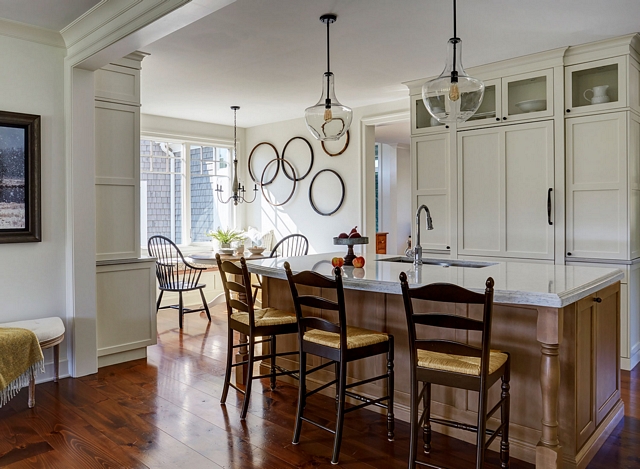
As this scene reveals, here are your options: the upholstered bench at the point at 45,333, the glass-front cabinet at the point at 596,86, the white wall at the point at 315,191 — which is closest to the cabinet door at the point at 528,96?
the glass-front cabinet at the point at 596,86

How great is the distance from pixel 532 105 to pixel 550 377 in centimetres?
281

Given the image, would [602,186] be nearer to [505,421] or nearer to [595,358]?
[595,358]

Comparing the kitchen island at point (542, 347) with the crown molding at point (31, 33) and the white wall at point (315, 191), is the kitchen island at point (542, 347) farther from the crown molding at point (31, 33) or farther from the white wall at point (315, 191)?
the white wall at point (315, 191)

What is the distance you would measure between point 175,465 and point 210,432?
1.21ft

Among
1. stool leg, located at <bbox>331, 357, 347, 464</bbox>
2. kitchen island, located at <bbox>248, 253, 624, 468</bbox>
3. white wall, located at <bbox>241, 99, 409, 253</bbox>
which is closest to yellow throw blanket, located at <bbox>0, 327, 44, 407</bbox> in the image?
kitchen island, located at <bbox>248, 253, 624, 468</bbox>

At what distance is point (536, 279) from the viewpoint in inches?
95.9

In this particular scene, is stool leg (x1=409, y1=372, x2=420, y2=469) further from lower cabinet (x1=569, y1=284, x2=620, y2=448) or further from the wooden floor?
lower cabinet (x1=569, y1=284, x2=620, y2=448)

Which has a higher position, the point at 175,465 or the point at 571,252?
the point at 571,252

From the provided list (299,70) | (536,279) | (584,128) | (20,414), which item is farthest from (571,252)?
(20,414)

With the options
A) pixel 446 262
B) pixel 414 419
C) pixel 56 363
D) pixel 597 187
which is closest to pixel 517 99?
pixel 597 187

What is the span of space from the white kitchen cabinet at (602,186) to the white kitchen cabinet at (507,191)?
0.53 feet

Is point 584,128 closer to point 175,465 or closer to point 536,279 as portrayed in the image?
point 536,279

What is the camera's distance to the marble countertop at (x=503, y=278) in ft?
6.88

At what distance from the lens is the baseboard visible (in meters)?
3.95
